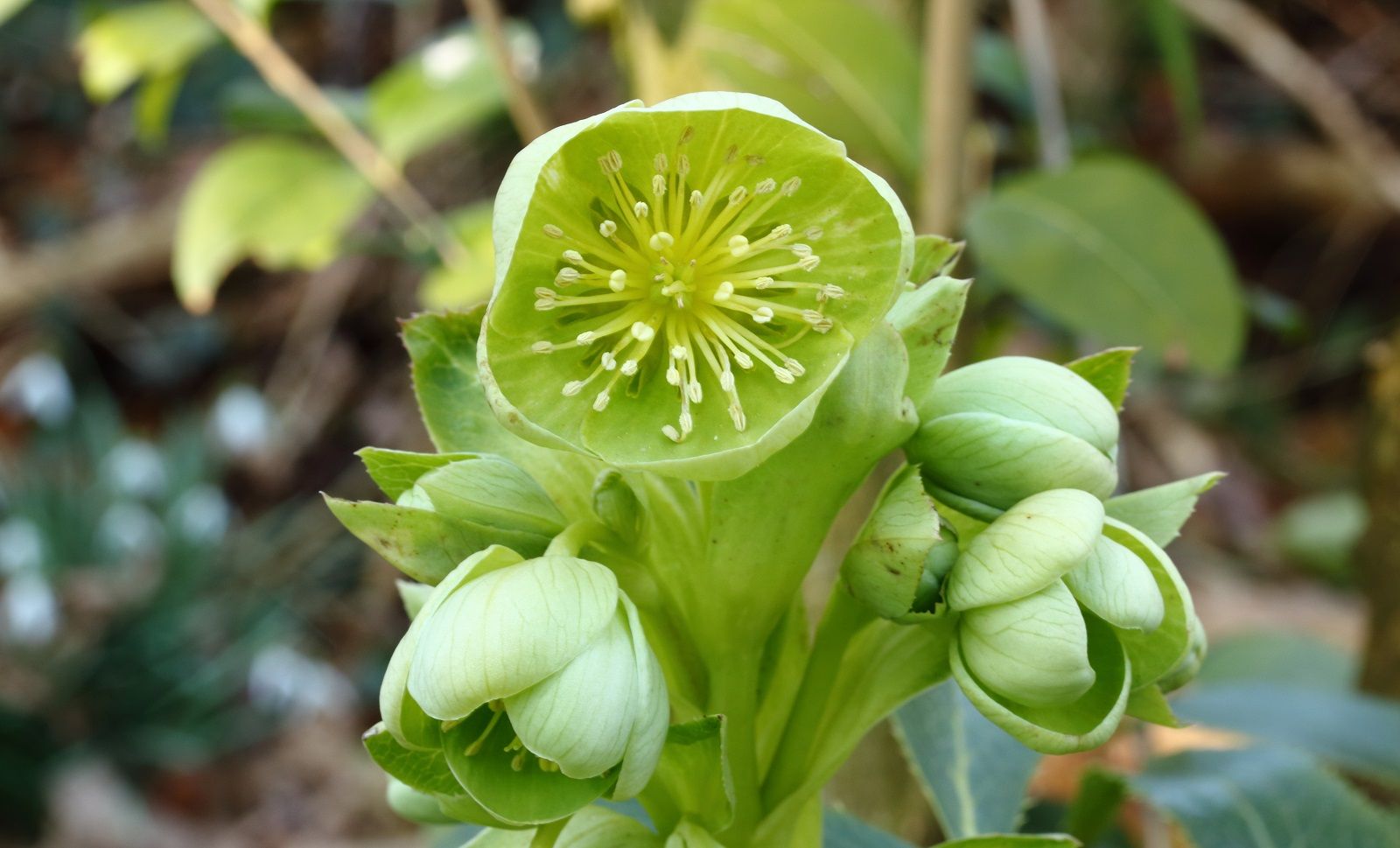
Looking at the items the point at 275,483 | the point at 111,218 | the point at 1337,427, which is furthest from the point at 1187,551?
the point at 111,218

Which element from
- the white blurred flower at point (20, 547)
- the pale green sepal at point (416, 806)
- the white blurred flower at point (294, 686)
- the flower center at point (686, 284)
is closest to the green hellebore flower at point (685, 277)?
the flower center at point (686, 284)

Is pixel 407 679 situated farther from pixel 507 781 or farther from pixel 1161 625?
pixel 1161 625

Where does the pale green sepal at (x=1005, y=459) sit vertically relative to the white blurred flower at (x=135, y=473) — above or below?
above

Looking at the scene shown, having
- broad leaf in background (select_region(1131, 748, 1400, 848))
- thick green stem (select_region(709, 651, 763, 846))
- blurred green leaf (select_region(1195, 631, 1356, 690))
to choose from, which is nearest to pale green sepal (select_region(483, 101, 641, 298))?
thick green stem (select_region(709, 651, 763, 846))

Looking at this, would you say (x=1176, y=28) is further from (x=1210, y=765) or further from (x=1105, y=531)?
(x=1105, y=531)

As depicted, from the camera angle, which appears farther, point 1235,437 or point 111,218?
point 111,218

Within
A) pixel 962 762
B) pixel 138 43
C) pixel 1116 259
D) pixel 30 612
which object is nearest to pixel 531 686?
pixel 962 762

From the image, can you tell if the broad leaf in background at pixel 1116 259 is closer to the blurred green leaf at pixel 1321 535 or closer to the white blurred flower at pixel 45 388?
the blurred green leaf at pixel 1321 535
